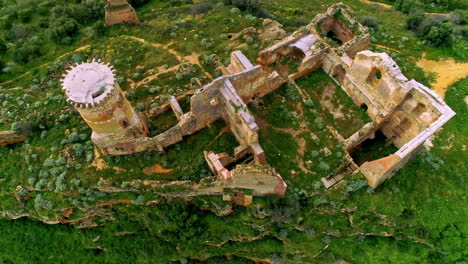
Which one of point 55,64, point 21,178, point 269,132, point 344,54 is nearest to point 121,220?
point 21,178

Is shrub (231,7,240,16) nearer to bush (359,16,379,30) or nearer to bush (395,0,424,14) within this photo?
bush (359,16,379,30)

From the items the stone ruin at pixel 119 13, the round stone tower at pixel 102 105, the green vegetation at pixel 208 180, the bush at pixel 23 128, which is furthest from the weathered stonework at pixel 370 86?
the bush at pixel 23 128

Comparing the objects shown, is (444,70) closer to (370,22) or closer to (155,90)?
(370,22)

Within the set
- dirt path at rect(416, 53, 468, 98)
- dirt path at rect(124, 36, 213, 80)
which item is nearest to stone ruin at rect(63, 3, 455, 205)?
dirt path at rect(124, 36, 213, 80)

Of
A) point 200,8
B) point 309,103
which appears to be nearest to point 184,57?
point 200,8

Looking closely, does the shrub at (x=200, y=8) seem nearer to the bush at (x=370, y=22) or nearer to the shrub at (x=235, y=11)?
the shrub at (x=235, y=11)

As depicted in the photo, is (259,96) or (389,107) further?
(259,96)
